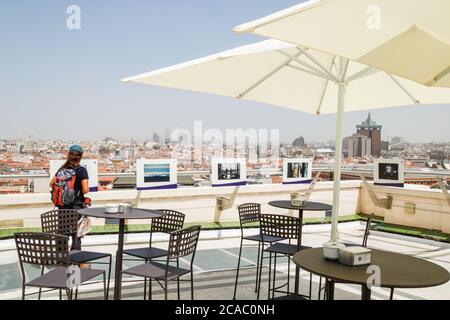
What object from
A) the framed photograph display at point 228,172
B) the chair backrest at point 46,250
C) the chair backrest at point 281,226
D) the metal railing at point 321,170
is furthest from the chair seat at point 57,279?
the framed photograph display at point 228,172

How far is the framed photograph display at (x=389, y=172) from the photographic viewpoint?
8.73 m

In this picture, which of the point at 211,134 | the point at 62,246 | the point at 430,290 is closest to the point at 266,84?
the point at 211,134

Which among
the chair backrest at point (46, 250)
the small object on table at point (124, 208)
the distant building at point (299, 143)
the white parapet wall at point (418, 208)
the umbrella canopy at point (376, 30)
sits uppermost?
the umbrella canopy at point (376, 30)

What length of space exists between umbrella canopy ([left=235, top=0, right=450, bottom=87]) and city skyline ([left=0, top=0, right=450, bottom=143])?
294 millimetres

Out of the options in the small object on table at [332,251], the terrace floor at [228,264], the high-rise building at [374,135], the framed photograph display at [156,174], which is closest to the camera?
the small object on table at [332,251]

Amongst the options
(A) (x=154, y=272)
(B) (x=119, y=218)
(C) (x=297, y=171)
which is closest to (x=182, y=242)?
(A) (x=154, y=272)

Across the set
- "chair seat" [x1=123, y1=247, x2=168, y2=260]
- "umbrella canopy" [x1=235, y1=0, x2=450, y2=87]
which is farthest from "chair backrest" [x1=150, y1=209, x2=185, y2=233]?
"umbrella canopy" [x1=235, y1=0, x2=450, y2=87]

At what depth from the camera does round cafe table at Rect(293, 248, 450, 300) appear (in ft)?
7.45

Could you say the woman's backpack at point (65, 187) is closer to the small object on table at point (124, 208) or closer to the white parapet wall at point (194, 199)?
the small object on table at point (124, 208)

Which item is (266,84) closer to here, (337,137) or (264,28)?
(337,137)

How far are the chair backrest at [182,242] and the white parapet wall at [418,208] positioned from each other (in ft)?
19.9

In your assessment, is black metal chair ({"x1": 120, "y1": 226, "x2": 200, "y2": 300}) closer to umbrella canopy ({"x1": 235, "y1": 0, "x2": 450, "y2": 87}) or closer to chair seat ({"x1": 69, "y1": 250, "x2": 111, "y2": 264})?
chair seat ({"x1": 69, "y1": 250, "x2": 111, "y2": 264})

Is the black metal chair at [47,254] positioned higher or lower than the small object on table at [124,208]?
lower
